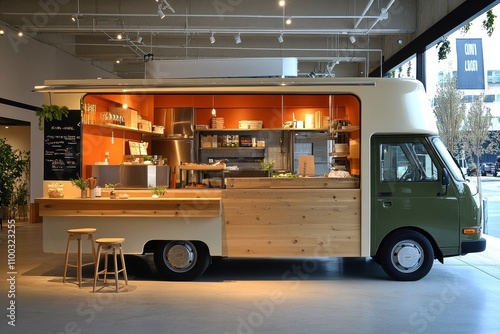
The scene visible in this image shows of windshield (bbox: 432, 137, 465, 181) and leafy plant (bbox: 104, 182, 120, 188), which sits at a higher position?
windshield (bbox: 432, 137, 465, 181)

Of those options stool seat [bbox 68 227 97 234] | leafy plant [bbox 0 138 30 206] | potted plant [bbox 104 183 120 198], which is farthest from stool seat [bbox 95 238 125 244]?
Result: leafy plant [bbox 0 138 30 206]

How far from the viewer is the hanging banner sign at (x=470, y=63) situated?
941 cm

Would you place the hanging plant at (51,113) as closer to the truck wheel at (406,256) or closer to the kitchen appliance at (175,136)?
the kitchen appliance at (175,136)

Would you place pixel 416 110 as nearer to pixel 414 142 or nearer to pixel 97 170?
pixel 414 142

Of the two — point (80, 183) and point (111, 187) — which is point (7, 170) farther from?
point (80, 183)

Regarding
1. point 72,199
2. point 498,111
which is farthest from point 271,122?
point 72,199

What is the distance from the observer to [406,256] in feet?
22.6

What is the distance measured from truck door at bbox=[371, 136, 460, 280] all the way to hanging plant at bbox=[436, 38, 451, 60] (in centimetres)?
405

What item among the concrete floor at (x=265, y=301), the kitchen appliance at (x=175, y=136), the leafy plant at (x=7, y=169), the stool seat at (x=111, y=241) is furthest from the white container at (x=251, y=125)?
the leafy plant at (x=7, y=169)

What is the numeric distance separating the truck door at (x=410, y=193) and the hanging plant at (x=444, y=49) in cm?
405

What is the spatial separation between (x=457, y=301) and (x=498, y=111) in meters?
5.66

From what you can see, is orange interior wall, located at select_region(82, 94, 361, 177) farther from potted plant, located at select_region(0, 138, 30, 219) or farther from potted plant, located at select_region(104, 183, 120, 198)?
potted plant, located at select_region(0, 138, 30, 219)

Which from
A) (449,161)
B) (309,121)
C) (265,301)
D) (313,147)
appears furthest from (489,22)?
(265,301)

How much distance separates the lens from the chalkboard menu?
290 inches
